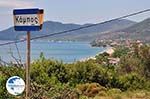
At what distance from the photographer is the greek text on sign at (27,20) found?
18.0 ft

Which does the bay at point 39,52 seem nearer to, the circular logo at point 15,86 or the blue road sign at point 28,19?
the circular logo at point 15,86

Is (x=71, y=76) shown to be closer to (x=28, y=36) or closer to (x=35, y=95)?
(x=35, y=95)

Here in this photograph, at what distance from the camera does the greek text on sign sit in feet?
18.0

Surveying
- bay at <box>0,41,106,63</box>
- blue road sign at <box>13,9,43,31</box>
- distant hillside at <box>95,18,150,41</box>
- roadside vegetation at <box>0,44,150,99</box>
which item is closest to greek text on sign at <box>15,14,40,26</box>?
blue road sign at <box>13,9,43,31</box>

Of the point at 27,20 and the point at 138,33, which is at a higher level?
the point at 27,20

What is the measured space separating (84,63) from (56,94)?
8.63 m

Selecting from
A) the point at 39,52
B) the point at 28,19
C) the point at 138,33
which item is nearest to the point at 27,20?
the point at 28,19

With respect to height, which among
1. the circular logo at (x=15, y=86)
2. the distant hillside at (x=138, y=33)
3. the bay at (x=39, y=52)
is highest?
the circular logo at (x=15, y=86)

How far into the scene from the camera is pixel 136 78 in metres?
18.4

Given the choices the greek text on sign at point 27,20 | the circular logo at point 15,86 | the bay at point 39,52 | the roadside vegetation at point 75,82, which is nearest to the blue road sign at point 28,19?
the greek text on sign at point 27,20

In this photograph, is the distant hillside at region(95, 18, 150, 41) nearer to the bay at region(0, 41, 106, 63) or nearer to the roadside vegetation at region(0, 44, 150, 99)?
the bay at region(0, 41, 106, 63)

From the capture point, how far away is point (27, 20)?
5551 millimetres

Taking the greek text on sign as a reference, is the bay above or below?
below

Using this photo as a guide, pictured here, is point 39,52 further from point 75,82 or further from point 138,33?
point 138,33
